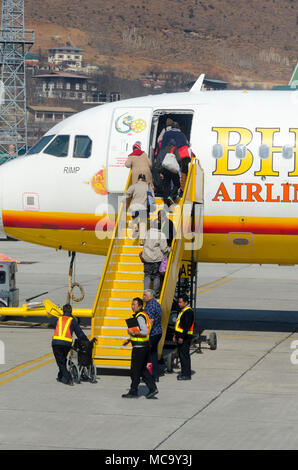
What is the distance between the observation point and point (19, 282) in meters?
41.7

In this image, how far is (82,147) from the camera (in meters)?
27.0

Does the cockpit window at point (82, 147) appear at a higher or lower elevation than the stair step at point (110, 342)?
higher

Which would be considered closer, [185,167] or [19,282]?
[185,167]

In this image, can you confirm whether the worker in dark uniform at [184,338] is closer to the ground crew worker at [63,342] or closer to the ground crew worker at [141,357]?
the ground crew worker at [141,357]

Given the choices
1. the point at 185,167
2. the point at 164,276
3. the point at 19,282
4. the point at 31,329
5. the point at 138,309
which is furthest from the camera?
the point at 19,282

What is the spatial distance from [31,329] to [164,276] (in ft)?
22.9

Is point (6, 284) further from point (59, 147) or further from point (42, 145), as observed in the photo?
point (59, 147)

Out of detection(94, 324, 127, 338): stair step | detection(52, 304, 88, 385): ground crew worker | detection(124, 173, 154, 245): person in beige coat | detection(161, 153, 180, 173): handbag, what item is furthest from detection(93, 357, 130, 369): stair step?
detection(161, 153, 180, 173): handbag

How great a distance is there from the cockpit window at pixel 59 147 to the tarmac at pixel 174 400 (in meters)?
5.37

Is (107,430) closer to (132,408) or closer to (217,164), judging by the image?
(132,408)

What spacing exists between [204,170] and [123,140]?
249 cm

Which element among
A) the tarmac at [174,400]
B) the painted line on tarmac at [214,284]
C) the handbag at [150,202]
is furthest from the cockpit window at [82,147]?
the painted line on tarmac at [214,284]

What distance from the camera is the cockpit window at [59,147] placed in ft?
89.2

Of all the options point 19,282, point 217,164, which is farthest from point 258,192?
point 19,282
